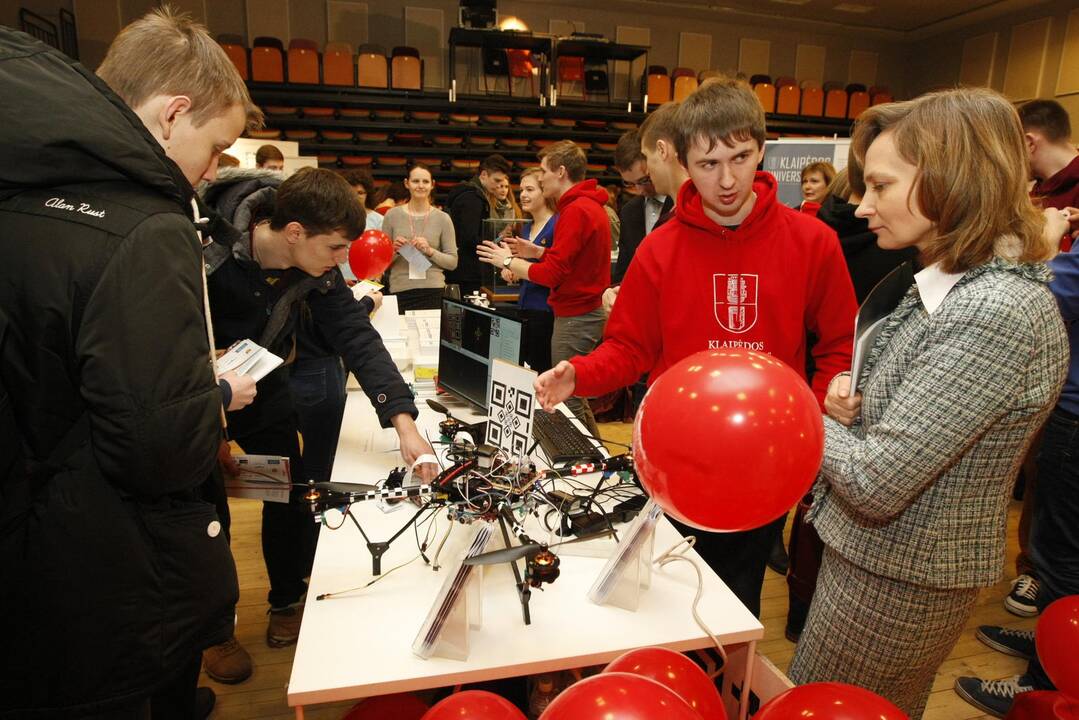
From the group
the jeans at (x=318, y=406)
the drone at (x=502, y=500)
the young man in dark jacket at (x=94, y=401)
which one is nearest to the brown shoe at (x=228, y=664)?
the jeans at (x=318, y=406)

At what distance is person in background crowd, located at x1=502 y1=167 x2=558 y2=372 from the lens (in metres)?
3.81

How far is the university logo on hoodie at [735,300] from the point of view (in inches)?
60.5

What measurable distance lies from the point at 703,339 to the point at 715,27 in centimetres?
1081

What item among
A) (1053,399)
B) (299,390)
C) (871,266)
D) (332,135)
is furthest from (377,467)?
(332,135)

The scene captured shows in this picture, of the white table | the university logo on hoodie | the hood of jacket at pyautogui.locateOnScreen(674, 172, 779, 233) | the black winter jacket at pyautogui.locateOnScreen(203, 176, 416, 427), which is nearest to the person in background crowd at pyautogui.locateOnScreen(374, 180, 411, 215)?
the black winter jacket at pyautogui.locateOnScreen(203, 176, 416, 427)

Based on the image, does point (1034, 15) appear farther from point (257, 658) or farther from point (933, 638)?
point (257, 658)

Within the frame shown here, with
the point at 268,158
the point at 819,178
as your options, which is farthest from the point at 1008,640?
the point at 268,158

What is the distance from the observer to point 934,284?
1073mm

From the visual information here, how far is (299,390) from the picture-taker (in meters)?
2.19

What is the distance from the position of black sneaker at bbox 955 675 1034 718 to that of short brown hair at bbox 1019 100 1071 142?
2081mm

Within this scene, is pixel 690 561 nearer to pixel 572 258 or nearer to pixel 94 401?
→ pixel 94 401

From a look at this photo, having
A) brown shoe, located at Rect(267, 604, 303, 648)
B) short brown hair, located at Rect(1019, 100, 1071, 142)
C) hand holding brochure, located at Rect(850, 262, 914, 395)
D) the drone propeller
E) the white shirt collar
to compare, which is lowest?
brown shoe, located at Rect(267, 604, 303, 648)

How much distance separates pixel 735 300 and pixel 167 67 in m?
1.25

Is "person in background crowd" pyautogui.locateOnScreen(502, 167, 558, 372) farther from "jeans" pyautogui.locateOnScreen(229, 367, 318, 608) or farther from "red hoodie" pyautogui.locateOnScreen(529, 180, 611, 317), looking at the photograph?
"jeans" pyautogui.locateOnScreen(229, 367, 318, 608)
